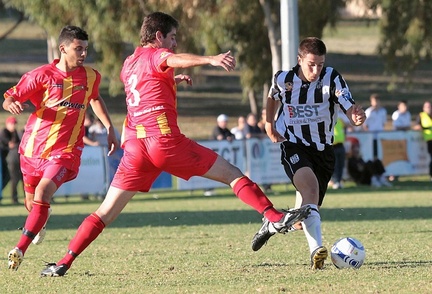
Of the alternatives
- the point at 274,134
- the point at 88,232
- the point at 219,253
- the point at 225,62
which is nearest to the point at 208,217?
the point at 219,253

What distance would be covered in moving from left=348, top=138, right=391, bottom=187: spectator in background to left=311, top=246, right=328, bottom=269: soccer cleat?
15.5 metres

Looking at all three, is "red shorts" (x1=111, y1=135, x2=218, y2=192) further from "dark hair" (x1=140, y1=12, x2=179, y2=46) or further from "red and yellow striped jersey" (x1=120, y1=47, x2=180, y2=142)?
"dark hair" (x1=140, y1=12, x2=179, y2=46)

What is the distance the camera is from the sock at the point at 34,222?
8.97 meters

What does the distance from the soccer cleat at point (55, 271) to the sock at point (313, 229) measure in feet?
6.62

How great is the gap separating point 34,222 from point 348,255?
2707 millimetres

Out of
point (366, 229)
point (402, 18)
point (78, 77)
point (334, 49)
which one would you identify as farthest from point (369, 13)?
point (334, 49)

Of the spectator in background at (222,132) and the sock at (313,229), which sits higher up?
the sock at (313,229)

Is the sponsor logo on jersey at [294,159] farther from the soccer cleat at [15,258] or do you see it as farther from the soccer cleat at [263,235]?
the soccer cleat at [15,258]

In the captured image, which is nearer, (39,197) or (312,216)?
(312,216)

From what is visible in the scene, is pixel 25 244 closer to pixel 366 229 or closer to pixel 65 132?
pixel 65 132

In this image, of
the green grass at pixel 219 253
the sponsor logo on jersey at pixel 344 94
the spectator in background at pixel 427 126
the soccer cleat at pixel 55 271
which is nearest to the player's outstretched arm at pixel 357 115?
the sponsor logo on jersey at pixel 344 94

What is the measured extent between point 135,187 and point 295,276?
146 cm

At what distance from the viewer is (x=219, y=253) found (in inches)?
407

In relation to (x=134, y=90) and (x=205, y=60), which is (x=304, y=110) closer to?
(x=134, y=90)
